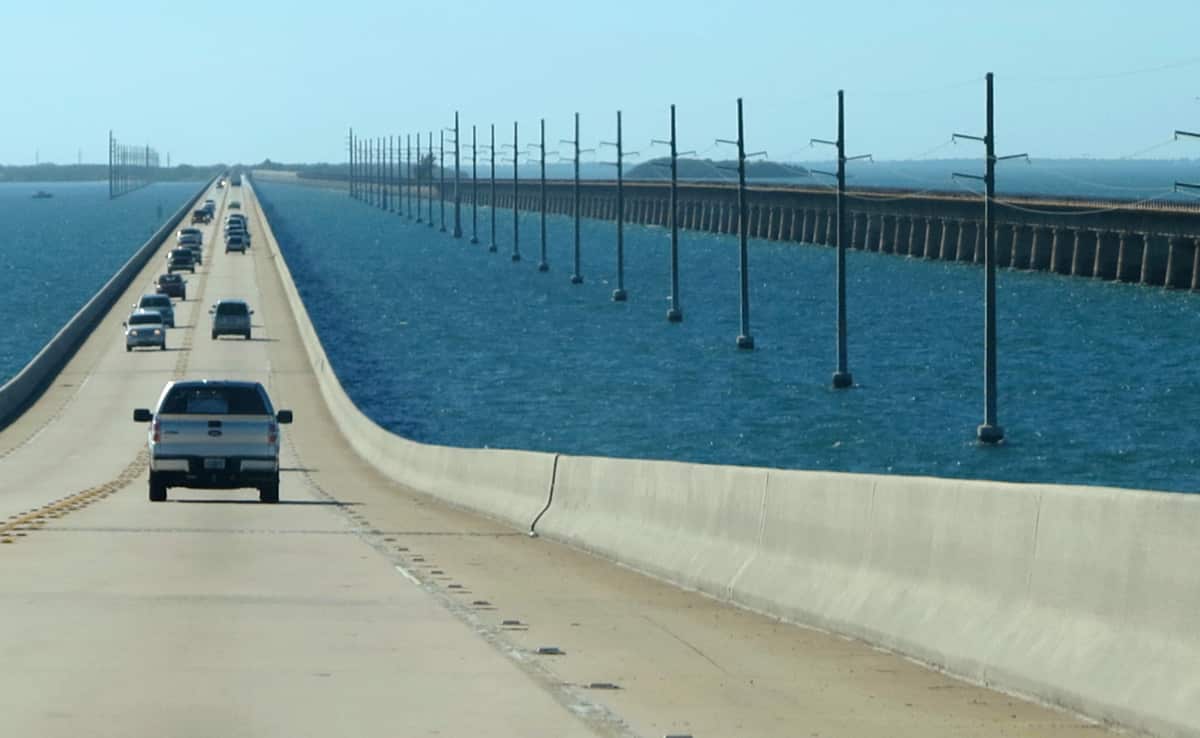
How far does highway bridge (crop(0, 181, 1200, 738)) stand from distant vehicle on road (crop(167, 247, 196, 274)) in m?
102

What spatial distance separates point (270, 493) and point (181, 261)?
319ft

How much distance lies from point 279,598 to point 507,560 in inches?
206

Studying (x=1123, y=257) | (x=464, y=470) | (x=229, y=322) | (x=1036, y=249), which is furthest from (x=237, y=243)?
(x=464, y=470)

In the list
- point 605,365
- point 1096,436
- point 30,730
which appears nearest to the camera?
point 30,730

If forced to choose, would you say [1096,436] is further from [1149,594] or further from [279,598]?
[1149,594]

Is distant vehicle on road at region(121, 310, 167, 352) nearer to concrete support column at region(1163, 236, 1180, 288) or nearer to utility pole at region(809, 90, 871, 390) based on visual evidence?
utility pole at region(809, 90, 871, 390)

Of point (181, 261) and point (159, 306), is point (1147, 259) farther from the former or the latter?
point (159, 306)

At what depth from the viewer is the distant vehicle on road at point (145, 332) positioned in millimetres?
80375

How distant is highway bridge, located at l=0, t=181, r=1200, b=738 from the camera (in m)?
11.2

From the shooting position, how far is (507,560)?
72.0 ft

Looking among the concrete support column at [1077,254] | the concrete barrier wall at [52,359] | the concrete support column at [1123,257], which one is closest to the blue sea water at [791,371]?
the concrete support column at [1123,257]

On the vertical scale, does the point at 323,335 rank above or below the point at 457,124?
below

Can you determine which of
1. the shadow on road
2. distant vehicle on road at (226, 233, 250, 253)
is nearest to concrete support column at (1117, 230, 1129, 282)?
distant vehicle on road at (226, 233, 250, 253)

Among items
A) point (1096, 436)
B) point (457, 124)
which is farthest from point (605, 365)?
point (457, 124)
